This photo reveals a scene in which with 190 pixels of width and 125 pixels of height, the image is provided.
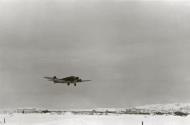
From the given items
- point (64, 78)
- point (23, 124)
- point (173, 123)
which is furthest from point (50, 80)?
point (173, 123)

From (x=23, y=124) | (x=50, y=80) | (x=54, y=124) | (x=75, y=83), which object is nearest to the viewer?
(x=54, y=124)

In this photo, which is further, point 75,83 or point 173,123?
point 75,83

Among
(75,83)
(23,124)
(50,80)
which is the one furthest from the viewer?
(50,80)

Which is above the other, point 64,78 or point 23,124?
point 64,78

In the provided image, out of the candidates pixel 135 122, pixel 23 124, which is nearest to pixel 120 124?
pixel 135 122

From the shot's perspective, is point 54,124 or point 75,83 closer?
point 54,124

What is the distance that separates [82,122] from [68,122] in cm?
183

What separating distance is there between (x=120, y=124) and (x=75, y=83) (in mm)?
15865

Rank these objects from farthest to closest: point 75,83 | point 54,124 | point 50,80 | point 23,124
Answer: point 50,80 < point 75,83 < point 23,124 < point 54,124

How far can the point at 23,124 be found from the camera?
200ft

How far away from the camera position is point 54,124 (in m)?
57.3

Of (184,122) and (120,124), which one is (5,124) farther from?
(184,122)

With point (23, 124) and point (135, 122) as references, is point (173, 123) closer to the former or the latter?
point (135, 122)

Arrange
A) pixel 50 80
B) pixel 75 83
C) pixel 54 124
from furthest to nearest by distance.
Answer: pixel 50 80 < pixel 75 83 < pixel 54 124
